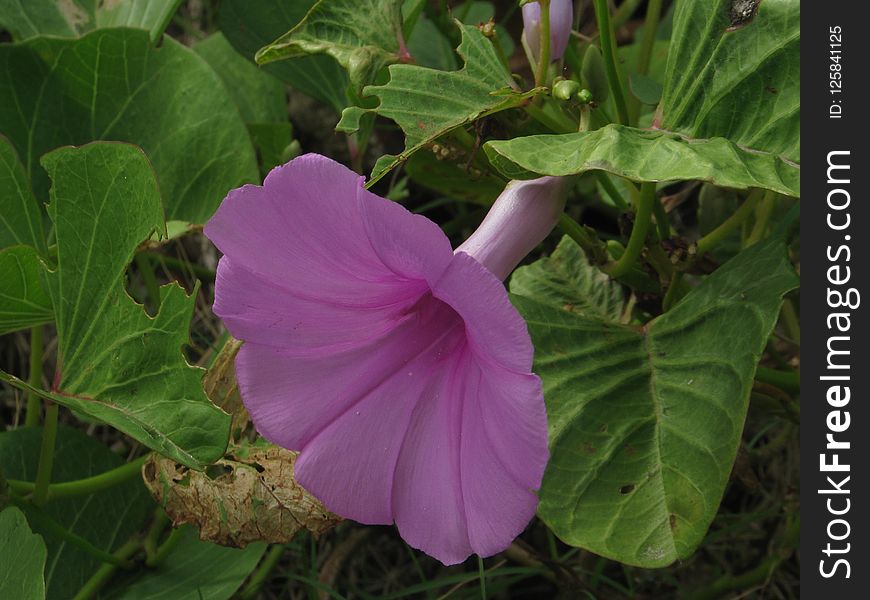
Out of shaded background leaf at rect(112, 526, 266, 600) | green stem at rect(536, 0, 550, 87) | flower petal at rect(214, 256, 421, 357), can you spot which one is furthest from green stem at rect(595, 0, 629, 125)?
shaded background leaf at rect(112, 526, 266, 600)

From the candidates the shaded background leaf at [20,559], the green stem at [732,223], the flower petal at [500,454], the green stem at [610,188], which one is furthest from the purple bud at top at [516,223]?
the shaded background leaf at [20,559]

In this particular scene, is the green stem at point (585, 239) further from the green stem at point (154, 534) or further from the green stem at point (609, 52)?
the green stem at point (154, 534)

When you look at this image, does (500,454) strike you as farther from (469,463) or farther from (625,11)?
(625,11)

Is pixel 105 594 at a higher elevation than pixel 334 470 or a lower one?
lower

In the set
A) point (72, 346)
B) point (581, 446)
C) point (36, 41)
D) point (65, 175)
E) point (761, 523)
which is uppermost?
point (36, 41)

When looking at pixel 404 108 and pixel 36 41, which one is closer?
pixel 404 108

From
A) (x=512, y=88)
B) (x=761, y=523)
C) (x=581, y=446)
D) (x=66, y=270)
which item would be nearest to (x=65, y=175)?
(x=66, y=270)

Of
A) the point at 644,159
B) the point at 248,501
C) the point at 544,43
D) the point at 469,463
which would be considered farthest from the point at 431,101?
the point at 248,501

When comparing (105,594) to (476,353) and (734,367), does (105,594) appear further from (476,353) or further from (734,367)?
(734,367)

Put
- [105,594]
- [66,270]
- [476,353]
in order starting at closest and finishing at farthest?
[476,353], [66,270], [105,594]
